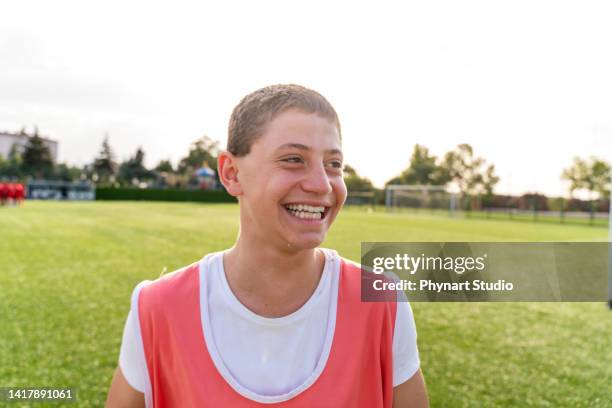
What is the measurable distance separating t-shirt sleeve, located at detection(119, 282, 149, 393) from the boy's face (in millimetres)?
379

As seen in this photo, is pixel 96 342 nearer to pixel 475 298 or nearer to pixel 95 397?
pixel 95 397

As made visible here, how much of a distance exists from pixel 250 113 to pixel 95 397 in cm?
271

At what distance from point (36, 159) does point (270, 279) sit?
52.6 metres

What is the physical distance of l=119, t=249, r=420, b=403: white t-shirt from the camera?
1267 millimetres

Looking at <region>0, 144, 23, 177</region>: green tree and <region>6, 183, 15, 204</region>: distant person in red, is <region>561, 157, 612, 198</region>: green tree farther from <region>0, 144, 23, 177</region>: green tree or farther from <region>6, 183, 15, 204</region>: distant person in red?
<region>0, 144, 23, 177</region>: green tree

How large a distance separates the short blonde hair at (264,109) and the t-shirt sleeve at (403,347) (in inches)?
19.2

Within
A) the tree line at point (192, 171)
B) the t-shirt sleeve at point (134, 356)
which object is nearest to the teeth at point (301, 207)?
the t-shirt sleeve at point (134, 356)

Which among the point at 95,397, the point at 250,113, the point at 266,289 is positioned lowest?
the point at 95,397

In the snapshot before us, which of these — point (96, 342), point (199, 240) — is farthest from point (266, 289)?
point (199, 240)

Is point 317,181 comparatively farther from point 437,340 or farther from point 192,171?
point 192,171

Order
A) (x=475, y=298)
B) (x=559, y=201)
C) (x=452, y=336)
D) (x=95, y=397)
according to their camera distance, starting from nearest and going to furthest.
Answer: (x=475, y=298) < (x=95, y=397) < (x=452, y=336) < (x=559, y=201)

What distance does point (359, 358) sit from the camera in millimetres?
1301

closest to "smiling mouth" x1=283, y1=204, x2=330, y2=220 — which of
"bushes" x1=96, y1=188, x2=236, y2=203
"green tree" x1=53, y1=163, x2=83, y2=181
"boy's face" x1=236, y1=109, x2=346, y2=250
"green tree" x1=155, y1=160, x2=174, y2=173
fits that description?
"boy's face" x1=236, y1=109, x2=346, y2=250

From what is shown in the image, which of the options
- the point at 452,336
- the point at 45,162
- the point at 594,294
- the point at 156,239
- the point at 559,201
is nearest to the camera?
the point at 452,336
